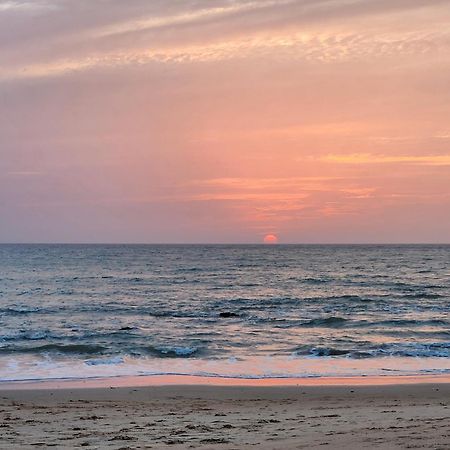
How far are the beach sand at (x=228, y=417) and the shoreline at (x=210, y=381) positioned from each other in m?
0.29

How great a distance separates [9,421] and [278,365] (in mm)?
9915

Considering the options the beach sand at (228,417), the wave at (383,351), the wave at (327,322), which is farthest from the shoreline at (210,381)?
the wave at (327,322)

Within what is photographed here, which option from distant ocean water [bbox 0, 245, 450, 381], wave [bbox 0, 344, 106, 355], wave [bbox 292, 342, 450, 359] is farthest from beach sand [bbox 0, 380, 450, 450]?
wave [bbox 0, 344, 106, 355]

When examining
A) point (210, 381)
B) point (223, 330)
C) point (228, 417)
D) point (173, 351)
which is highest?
point (228, 417)

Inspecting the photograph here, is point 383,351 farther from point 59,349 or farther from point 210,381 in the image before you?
point 59,349

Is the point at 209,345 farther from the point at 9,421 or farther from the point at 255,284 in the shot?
the point at 255,284

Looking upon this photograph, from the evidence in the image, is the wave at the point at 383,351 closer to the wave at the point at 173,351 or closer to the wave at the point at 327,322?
the wave at the point at 173,351

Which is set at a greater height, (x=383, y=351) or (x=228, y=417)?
(x=228, y=417)

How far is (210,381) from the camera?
16.9 metres

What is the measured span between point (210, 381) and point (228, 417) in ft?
16.1

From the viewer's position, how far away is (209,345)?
945 inches

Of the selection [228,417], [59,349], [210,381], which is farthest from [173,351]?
[228,417]

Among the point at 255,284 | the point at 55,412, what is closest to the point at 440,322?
the point at 55,412

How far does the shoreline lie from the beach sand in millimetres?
289
